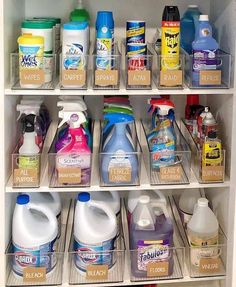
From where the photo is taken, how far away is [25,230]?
2057 millimetres

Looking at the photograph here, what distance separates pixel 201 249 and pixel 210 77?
0.66 meters

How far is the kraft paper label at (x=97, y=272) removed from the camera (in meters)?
2.07

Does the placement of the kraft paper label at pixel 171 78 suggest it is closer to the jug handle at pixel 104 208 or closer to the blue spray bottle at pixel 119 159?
the blue spray bottle at pixel 119 159

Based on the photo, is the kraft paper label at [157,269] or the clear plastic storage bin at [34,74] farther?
the kraft paper label at [157,269]

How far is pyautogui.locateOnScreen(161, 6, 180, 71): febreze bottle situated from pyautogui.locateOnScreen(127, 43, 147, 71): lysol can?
7cm

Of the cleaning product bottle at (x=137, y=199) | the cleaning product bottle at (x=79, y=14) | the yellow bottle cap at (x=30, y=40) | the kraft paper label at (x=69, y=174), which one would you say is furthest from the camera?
the cleaning product bottle at (x=137, y=199)

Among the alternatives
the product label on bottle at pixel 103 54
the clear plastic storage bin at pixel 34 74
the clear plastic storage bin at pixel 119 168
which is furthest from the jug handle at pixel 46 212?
the product label on bottle at pixel 103 54

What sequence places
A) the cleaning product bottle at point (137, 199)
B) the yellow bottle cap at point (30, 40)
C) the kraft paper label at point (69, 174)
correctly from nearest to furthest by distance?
the yellow bottle cap at point (30, 40), the kraft paper label at point (69, 174), the cleaning product bottle at point (137, 199)

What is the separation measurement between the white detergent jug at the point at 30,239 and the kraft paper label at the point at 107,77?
0.53 metres

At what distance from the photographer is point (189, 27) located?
221 cm

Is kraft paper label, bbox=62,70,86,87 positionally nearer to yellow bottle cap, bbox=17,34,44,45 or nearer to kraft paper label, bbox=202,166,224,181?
yellow bottle cap, bbox=17,34,44,45

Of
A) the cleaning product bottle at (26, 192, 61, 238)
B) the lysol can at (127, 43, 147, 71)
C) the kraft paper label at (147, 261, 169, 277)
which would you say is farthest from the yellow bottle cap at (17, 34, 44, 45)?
the kraft paper label at (147, 261, 169, 277)

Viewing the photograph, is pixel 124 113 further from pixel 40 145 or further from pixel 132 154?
pixel 40 145

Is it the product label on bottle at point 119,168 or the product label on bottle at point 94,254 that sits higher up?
the product label on bottle at point 119,168
